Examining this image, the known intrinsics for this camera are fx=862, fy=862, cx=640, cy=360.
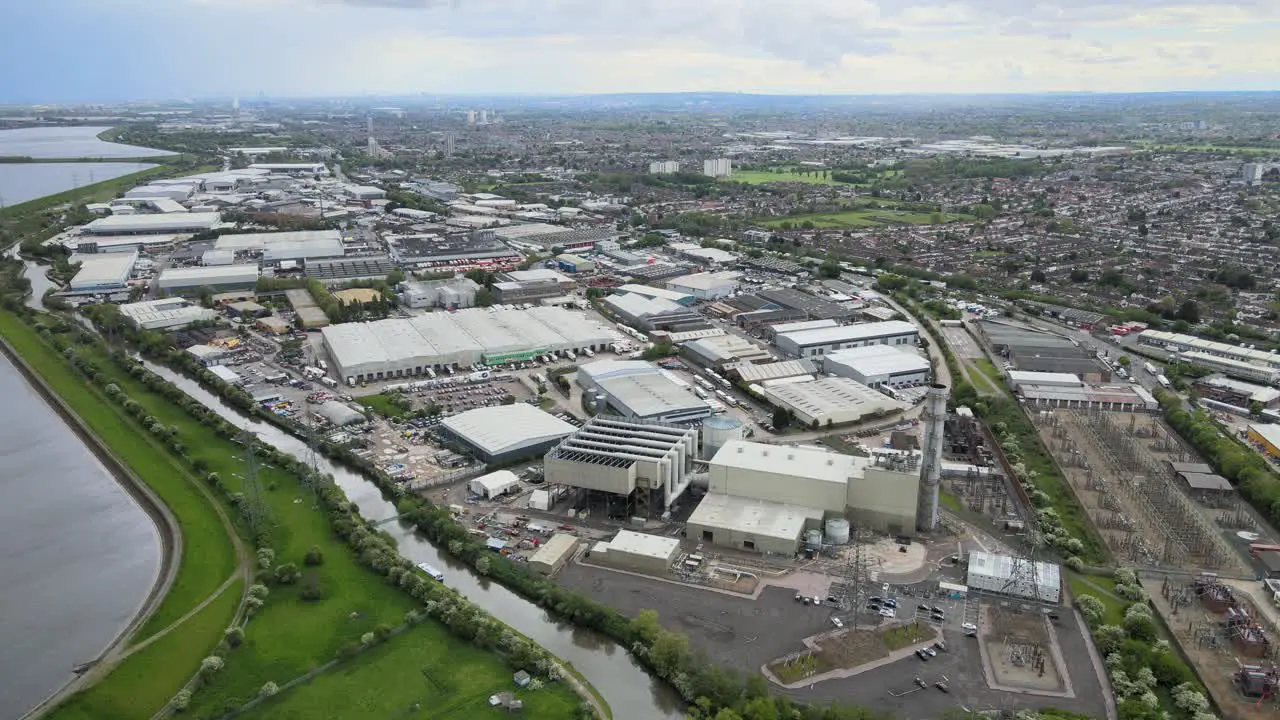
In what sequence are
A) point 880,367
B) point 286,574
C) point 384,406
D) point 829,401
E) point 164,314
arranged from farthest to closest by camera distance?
1. point 164,314
2. point 880,367
3. point 384,406
4. point 829,401
5. point 286,574

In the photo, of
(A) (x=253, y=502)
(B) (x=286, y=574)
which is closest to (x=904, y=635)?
(B) (x=286, y=574)

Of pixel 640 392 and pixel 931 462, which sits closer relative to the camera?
pixel 931 462

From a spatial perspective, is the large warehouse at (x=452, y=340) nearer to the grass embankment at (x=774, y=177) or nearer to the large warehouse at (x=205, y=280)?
the large warehouse at (x=205, y=280)

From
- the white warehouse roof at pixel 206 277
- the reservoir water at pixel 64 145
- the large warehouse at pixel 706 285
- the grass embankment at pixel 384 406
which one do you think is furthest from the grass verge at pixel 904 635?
the reservoir water at pixel 64 145

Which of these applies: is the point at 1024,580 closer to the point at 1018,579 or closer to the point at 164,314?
the point at 1018,579

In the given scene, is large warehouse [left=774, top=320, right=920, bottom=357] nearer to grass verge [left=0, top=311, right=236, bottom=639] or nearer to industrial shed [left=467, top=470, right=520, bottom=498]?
industrial shed [left=467, top=470, right=520, bottom=498]

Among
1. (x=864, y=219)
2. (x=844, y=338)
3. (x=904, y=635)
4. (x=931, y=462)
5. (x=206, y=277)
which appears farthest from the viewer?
(x=864, y=219)
